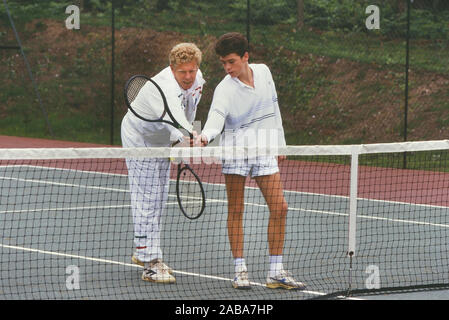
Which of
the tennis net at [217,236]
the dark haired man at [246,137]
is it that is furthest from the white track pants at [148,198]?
the dark haired man at [246,137]

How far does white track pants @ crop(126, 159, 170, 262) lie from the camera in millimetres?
6191

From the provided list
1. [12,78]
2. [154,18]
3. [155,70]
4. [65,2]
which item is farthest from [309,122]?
[65,2]

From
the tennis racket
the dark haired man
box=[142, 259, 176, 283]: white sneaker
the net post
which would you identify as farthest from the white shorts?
box=[142, 259, 176, 283]: white sneaker

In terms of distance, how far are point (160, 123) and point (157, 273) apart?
1081 millimetres

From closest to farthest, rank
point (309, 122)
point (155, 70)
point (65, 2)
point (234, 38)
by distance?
point (234, 38)
point (309, 122)
point (155, 70)
point (65, 2)

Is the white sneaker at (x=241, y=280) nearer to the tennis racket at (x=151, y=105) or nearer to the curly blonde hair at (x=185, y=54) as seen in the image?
the tennis racket at (x=151, y=105)

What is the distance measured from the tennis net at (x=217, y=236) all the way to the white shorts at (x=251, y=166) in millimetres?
106

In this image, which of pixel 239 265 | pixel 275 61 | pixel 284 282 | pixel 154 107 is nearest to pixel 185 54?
pixel 154 107

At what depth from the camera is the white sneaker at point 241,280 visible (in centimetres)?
581

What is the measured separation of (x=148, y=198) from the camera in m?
6.25

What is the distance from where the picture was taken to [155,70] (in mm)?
19891

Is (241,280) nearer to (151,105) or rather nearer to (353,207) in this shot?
(353,207)

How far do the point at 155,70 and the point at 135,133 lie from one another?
45.3ft

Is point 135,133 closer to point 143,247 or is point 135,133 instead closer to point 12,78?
point 143,247
